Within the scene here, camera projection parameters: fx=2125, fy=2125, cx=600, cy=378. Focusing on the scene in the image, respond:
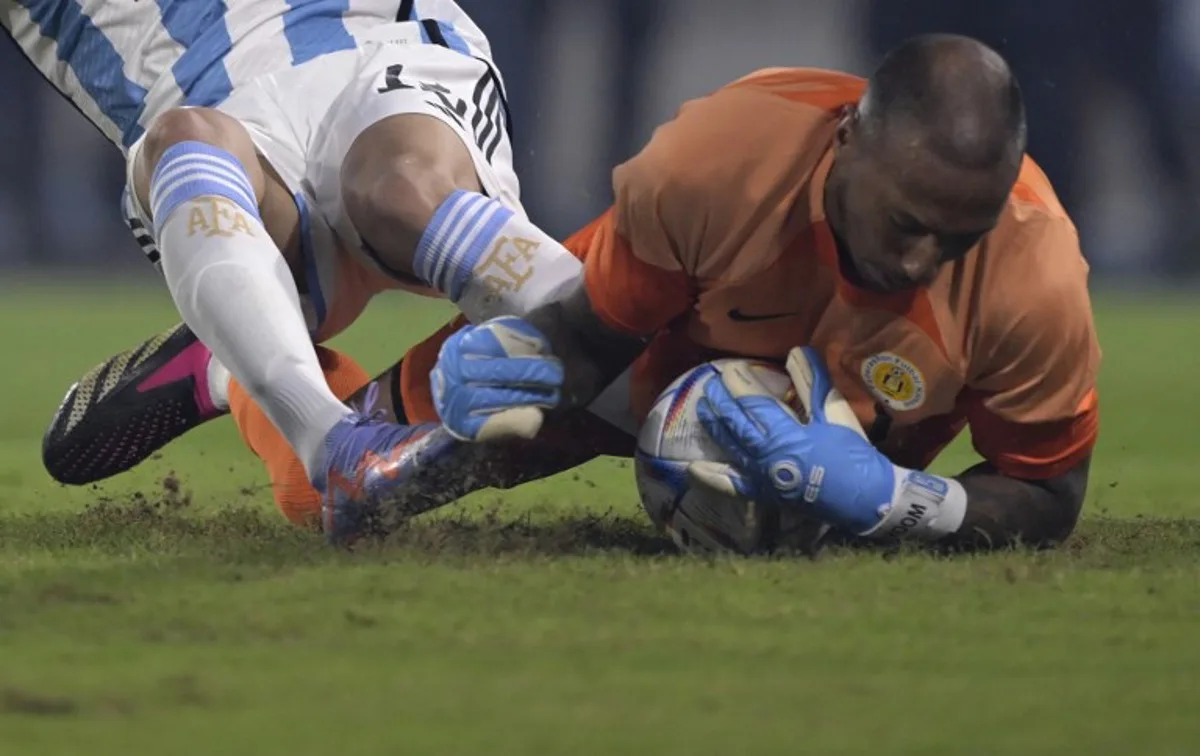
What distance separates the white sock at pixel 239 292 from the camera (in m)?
3.29

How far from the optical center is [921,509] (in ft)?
10.6

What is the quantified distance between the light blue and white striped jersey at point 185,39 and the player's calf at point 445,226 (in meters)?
0.60

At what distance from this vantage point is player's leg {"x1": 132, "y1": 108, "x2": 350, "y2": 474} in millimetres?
3293

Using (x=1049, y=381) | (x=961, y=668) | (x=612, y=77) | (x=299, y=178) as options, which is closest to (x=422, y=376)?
(x=299, y=178)

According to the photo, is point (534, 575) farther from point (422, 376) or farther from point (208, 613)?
point (422, 376)

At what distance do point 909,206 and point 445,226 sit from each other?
0.92 metres

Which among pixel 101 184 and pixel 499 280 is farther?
pixel 101 184

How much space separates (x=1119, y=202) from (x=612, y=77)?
7.77 feet

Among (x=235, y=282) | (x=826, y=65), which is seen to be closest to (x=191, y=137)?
(x=235, y=282)

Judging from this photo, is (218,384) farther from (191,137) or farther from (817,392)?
(817,392)

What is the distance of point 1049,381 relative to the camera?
310 cm

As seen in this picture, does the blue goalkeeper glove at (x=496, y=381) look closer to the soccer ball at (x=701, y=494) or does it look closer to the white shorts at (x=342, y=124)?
the soccer ball at (x=701, y=494)

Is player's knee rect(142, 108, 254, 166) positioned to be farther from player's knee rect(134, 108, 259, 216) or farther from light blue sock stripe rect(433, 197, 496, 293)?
light blue sock stripe rect(433, 197, 496, 293)

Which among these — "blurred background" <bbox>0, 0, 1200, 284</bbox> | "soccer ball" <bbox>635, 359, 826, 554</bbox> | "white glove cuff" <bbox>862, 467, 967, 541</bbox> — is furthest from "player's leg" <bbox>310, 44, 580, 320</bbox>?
"blurred background" <bbox>0, 0, 1200, 284</bbox>
